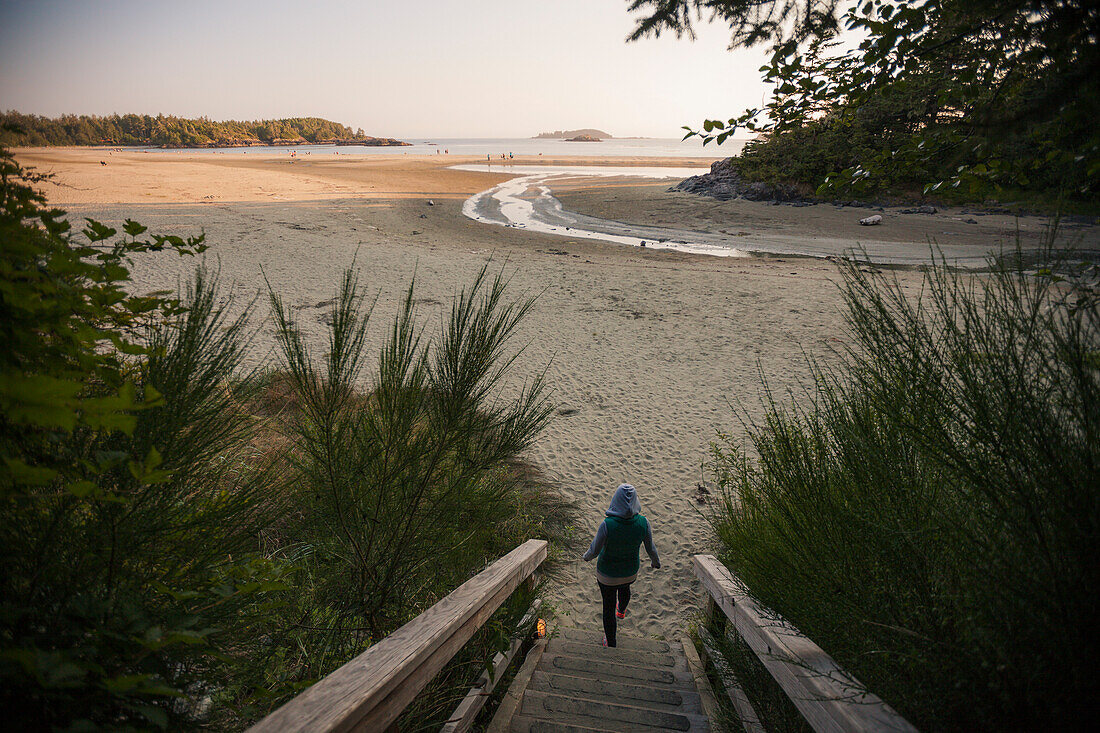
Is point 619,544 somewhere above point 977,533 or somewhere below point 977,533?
below

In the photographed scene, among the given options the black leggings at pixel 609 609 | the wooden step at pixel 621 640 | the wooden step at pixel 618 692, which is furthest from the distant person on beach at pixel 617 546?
the wooden step at pixel 618 692

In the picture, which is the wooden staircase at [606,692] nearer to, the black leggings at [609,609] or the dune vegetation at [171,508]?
the black leggings at [609,609]

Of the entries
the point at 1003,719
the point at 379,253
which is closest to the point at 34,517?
the point at 1003,719

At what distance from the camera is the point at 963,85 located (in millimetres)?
2545

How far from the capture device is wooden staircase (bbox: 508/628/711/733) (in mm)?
2795

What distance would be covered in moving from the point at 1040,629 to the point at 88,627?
2.20 m

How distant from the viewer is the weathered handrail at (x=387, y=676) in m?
1.23

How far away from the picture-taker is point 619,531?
409 cm

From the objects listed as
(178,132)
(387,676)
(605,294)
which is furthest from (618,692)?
(178,132)

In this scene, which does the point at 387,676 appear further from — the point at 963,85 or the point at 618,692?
the point at 963,85

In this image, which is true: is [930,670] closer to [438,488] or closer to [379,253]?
[438,488]

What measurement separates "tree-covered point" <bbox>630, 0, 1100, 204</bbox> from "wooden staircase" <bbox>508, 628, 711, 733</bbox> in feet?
10.2

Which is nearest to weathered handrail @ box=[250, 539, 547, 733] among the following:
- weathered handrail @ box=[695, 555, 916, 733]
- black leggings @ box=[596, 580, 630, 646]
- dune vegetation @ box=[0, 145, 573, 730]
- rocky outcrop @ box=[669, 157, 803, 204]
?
dune vegetation @ box=[0, 145, 573, 730]

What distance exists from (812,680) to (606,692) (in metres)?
1.89
